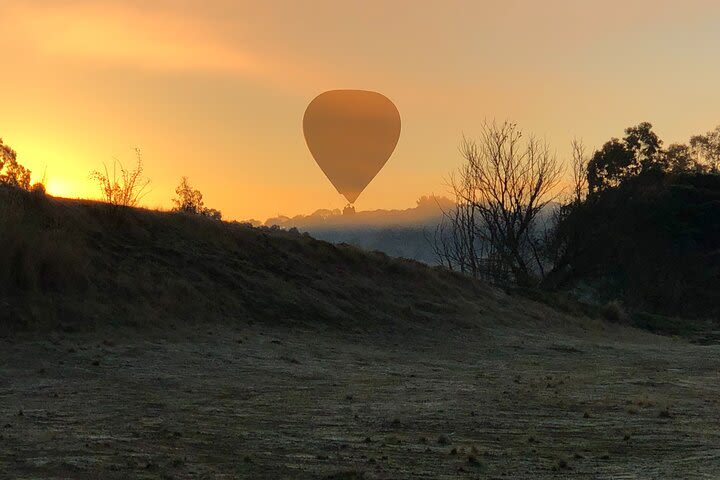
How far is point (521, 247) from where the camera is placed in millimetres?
49688

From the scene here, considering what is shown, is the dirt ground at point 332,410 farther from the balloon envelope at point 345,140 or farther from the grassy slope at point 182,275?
the balloon envelope at point 345,140

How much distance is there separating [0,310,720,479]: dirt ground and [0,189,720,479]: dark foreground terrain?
5 centimetres

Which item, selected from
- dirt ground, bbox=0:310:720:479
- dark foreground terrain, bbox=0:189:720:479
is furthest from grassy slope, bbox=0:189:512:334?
dirt ground, bbox=0:310:720:479

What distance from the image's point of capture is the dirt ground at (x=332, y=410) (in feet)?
29.1

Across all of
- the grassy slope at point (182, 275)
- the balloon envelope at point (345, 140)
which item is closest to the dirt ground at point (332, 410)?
the grassy slope at point (182, 275)

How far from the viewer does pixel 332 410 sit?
1255 centimetres

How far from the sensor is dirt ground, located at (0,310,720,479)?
8.88 m

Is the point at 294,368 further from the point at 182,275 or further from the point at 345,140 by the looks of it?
the point at 345,140

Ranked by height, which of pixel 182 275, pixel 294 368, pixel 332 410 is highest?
Answer: pixel 182 275

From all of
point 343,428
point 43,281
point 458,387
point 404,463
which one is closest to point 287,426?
point 343,428

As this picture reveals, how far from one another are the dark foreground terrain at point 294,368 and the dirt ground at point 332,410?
0.05 m

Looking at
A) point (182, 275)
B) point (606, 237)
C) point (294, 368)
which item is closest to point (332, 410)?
point (294, 368)

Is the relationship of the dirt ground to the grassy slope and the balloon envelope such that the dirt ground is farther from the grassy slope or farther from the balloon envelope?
the balloon envelope

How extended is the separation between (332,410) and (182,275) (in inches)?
528
